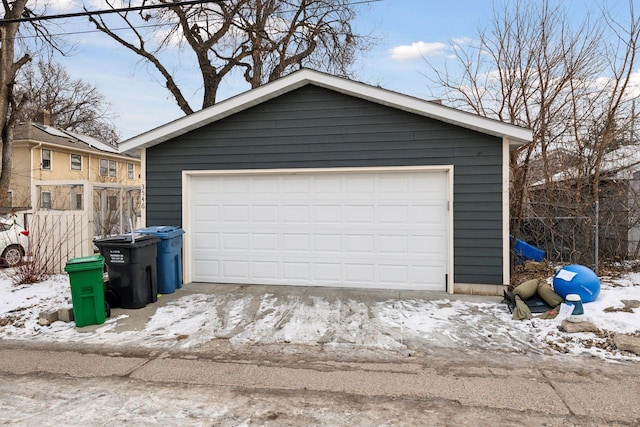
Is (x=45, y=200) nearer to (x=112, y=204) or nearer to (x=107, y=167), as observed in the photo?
(x=112, y=204)

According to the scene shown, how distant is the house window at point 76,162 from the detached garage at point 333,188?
1518 centimetres

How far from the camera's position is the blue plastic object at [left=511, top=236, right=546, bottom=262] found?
25.4 feet

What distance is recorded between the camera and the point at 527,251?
7.83 m

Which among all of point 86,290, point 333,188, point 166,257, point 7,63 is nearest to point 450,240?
point 333,188

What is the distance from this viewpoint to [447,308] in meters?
5.73

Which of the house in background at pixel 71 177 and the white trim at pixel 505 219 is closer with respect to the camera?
the white trim at pixel 505 219

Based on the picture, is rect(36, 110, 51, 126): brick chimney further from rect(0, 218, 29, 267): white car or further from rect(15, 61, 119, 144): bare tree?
rect(0, 218, 29, 267): white car

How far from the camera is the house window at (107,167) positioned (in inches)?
864

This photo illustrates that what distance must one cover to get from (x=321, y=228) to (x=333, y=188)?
70 cm

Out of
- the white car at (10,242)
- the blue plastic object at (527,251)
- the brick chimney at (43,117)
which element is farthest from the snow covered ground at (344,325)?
the brick chimney at (43,117)

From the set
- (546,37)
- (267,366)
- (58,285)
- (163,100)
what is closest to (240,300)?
(267,366)

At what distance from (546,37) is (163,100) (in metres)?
13.4

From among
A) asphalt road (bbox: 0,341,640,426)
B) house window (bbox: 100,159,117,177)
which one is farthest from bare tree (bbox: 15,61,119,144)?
asphalt road (bbox: 0,341,640,426)

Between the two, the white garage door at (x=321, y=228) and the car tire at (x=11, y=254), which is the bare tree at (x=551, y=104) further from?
the car tire at (x=11, y=254)
